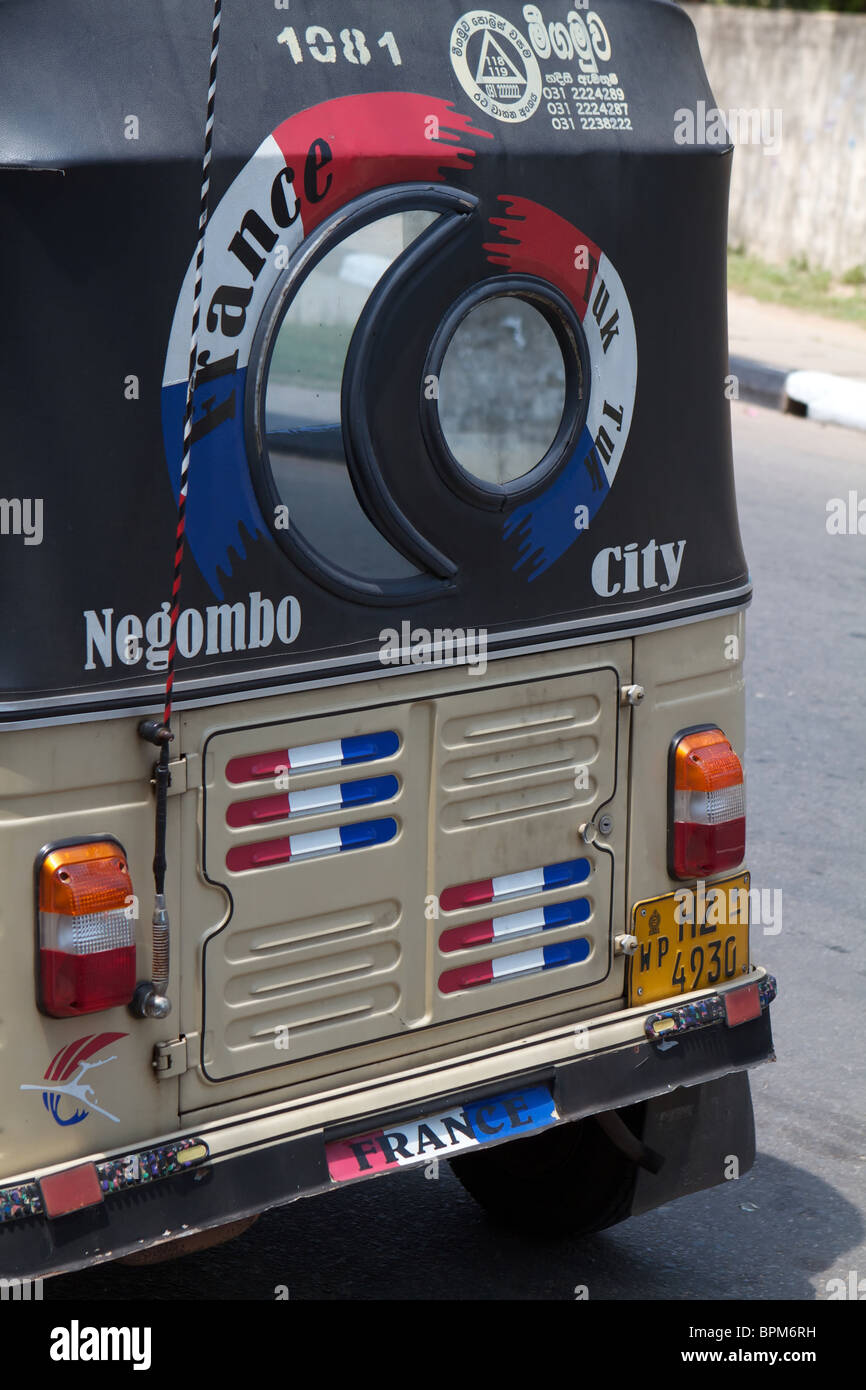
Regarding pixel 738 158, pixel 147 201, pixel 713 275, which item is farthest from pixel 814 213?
pixel 147 201

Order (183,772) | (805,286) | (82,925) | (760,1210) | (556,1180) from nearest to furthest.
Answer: (82,925), (183,772), (556,1180), (760,1210), (805,286)

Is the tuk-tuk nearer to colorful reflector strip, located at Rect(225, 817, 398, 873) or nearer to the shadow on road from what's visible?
colorful reflector strip, located at Rect(225, 817, 398, 873)

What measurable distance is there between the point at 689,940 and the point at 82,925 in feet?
4.55

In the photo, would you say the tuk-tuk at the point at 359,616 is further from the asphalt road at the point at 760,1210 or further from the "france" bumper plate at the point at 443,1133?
the asphalt road at the point at 760,1210

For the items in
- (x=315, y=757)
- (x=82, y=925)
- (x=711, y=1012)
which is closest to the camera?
(x=82, y=925)

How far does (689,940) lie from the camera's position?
12.6 ft

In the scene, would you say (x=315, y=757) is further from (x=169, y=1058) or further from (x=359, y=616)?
(x=169, y=1058)

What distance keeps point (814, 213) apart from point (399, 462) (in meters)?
13.8

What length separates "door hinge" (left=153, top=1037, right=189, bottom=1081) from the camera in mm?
→ 3143

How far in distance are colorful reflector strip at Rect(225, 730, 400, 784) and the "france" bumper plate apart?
670mm

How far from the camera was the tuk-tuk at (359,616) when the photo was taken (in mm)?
2932

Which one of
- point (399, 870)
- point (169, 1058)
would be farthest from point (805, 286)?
point (169, 1058)
